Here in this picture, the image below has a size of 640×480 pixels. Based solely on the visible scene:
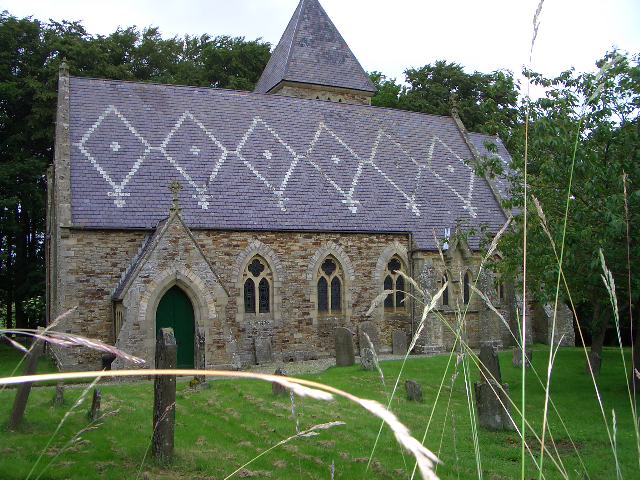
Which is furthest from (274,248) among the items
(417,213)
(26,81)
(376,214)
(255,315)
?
(26,81)

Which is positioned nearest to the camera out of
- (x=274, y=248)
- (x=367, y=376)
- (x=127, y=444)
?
(x=127, y=444)

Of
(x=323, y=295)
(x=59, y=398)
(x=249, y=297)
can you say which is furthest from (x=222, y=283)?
(x=59, y=398)

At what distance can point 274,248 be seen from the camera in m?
21.8

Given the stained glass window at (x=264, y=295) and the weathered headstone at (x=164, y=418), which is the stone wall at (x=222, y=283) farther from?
the weathered headstone at (x=164, y=418)

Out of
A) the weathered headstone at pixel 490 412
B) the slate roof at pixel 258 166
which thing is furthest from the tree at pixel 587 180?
the slate roof at pixel 258 166

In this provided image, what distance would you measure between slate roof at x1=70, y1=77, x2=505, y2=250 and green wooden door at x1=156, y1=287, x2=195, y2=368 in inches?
91.2

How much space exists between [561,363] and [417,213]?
24.6ft

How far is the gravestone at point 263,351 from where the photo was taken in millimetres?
20616

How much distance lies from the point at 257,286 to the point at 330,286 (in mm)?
2662

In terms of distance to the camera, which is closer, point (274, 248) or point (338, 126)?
point (274, 248)

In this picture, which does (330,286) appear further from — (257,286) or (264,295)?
(257,286)

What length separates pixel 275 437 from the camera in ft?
33.1

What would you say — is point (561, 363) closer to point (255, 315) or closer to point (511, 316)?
point (511, 316)

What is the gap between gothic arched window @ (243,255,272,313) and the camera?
70.4 ft
